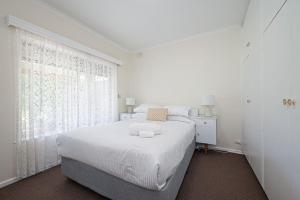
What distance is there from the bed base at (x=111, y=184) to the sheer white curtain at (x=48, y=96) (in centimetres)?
60

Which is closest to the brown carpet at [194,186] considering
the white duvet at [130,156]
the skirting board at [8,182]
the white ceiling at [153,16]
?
the skirting board at [8,182]

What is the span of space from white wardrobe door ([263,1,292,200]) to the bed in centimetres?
88

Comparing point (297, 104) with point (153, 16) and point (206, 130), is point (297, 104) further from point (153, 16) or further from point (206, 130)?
point (153, 16)

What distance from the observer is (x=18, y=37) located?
180cm

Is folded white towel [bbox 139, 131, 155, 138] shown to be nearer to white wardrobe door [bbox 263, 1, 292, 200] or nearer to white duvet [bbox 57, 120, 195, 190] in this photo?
white duvet [bbox 57, 120, 195, 190]

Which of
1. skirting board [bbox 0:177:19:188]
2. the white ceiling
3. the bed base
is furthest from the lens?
the white ceiling

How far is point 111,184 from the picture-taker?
4.42ft

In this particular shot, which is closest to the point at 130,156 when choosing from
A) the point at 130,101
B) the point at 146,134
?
the point at 146,134

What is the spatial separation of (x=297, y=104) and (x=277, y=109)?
31cm

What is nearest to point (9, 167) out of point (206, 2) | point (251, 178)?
point (251, 178)

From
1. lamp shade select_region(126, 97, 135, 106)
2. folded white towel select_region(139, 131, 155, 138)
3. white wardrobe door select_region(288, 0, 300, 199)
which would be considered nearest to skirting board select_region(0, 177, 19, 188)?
folded white towel select_region(139, 131, 155, 138)

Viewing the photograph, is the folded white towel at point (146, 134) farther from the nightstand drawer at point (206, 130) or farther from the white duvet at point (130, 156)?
the nightstand drawer at point (206, 130)

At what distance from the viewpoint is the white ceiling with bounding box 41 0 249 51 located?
2.08 metres

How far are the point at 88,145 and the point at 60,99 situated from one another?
4.20 feet
